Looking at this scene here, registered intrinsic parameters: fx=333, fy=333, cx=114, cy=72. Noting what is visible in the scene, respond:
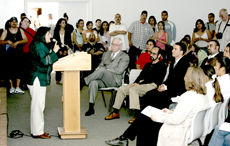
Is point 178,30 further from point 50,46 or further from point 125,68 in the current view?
point 50,46

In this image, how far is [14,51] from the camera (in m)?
7.33

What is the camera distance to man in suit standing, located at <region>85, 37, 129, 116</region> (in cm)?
566

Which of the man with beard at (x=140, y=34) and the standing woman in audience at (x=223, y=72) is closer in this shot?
the standing woman in audience at (x=223, y=72)

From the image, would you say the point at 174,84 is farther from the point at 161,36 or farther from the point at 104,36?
the point at 104,36

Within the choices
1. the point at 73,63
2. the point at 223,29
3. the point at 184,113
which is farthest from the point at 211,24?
the point at 184,113

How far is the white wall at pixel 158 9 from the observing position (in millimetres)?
11273

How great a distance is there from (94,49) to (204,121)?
5.41 m

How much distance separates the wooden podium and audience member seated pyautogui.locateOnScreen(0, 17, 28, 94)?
3246 mm

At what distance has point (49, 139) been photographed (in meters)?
4.37

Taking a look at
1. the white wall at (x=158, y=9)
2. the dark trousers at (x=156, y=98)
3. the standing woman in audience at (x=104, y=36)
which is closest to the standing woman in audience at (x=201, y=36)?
the standing woman in audience at (x=104, y=36)

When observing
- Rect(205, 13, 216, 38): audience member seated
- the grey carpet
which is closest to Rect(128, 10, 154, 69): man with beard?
Rect(205, 13, 216, 38): audience member seated

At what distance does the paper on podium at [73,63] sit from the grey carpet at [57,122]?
95 centimetres

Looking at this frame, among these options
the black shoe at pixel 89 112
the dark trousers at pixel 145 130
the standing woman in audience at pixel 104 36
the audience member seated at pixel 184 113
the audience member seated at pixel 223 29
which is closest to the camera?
the audience member seated at pixel 184 113

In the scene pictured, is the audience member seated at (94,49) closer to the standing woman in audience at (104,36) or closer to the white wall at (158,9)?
the standing woman in audience at (104,36)
